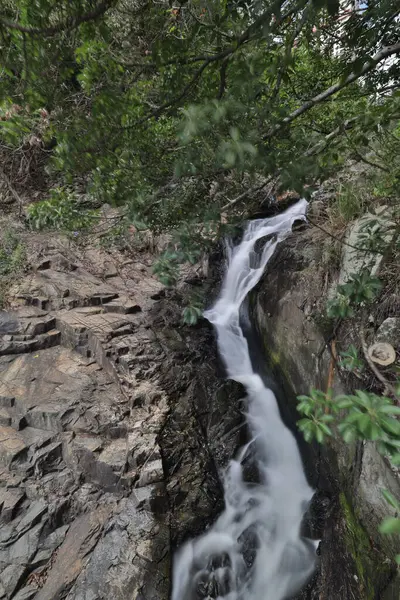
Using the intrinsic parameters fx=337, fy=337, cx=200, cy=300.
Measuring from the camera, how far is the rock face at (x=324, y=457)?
9.20 ft

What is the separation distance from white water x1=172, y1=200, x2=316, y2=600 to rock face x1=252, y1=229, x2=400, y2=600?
0.79 ft

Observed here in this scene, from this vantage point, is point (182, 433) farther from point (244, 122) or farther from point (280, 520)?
point (244, 122)

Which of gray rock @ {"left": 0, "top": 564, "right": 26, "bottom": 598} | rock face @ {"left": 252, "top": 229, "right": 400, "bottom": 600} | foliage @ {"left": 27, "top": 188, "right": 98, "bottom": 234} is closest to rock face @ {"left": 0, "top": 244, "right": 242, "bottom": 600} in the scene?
gray rock @ {"left": 0, "top": 564, "right": 26, "bottom": 598}

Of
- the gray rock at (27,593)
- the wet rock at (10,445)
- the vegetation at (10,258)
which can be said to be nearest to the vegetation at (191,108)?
the wet rock at (10,445)

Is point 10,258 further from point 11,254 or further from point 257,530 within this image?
point 257,530

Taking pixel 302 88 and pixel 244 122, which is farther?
pixel 302 88

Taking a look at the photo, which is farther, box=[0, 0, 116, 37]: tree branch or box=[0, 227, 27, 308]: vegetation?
box=[0, 227, 27, 308]: vegetation

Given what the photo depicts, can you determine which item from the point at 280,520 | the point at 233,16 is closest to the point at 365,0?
the point at 233,16

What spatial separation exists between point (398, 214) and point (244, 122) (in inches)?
93.0

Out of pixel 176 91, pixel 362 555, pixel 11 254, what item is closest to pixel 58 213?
pixel 176 91

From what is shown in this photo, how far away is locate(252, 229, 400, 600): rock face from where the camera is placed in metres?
2.80

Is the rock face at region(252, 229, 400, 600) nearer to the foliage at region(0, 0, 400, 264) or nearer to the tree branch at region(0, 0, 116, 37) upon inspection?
the foliage at region(0, 0, 400, 264)

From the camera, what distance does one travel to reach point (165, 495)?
3.81 metres

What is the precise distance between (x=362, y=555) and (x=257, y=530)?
144cm
